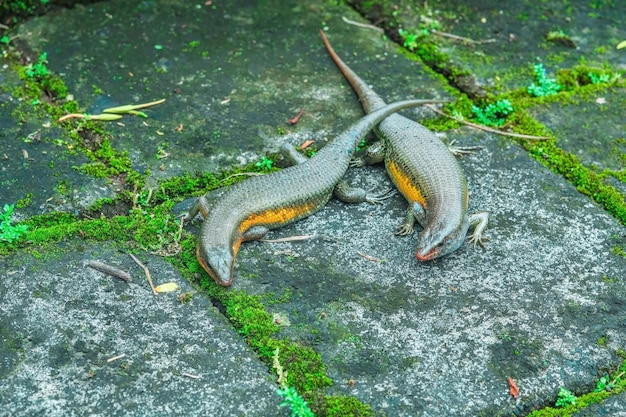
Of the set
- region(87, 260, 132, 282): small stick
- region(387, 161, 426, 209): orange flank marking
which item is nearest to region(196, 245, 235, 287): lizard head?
region(87, 260, 132, 282): small stick

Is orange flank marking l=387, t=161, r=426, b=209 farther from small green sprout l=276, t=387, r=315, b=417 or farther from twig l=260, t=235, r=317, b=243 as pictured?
small green sprout l=276, t=387, r=315, b=417

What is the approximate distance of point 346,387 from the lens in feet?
12.0

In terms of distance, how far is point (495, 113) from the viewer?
5.68 meters

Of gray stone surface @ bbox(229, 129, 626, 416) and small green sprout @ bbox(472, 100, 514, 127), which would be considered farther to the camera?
small green sprout @ bbox(472, 100, 514, 127)

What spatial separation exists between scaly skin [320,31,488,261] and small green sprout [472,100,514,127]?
19.4 inches

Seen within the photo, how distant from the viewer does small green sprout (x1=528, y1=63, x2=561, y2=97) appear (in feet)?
19.3

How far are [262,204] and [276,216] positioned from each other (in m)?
0.12

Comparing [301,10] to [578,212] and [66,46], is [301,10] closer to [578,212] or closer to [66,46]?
[66,46]

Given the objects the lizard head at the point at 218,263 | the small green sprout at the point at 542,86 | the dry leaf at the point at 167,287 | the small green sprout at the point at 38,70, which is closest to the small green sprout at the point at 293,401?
the lizard head at the point at 218,263

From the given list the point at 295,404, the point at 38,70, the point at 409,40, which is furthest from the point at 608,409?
Result: the point at 38,70

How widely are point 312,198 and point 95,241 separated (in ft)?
4.41

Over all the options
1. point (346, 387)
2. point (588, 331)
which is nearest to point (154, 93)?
point (346, 387)

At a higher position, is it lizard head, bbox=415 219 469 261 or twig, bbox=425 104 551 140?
twig, bbox=425 104 551 140

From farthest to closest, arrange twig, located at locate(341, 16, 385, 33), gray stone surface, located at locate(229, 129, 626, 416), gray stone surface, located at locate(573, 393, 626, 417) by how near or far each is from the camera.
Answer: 1. twig, located at locate(341, 16, 385, 33)
2. gray stone surface, located at locate(229, 129, 626, 416)
3. gray stone surface, located at locate(573, 393, 626, 417)
